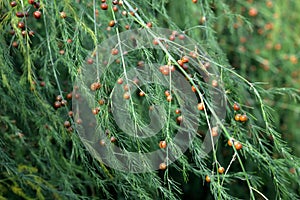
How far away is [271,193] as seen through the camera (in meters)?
2.91

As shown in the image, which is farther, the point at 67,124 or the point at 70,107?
the point at 70,107

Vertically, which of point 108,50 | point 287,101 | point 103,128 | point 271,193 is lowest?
point 271,193

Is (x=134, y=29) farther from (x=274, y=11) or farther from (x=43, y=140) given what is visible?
(x=274, y=11)

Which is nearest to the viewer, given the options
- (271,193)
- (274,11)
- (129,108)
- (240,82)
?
(129,108)

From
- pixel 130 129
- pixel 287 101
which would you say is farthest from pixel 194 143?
pixel 287 101

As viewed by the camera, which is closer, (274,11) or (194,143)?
(194,143)

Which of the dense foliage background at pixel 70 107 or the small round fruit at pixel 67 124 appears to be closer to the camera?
the dense foliage background at pixel 70 107

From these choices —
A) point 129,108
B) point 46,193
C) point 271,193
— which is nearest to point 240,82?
point 129,108

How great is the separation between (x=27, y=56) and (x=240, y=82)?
75 cm

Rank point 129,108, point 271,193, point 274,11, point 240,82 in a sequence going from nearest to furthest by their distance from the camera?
1. point 129,108
2. point 240,82
3. point 271,193
4. point 274,11

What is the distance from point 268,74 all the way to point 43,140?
2.02m

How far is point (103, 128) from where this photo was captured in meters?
1.43

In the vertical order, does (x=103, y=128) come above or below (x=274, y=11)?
above

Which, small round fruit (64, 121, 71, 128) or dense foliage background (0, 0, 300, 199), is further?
small round fruit (64, 121, 71, 128)
